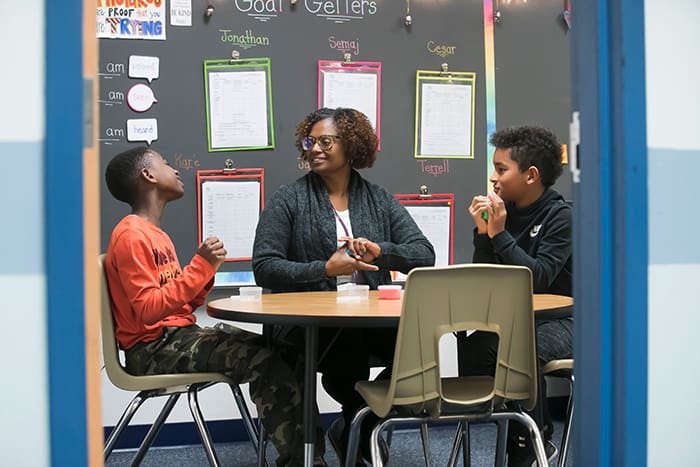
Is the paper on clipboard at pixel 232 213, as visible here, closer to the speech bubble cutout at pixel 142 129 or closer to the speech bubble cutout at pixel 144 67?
the speech bubble cutout at pixel 142 129

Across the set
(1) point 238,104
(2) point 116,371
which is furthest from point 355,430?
(1) point 238,104

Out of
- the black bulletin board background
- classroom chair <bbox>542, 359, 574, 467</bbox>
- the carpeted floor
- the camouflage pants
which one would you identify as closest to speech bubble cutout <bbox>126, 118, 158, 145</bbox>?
the black bulletin board background

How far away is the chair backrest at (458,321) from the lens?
6.28 feet

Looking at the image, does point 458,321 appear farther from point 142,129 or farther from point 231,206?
point 142,129

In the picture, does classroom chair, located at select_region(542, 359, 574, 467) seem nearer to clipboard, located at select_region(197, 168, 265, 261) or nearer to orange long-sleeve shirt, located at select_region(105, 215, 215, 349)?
orange long-sleeve shirt, located at select_region(105, 215, 215, 349)

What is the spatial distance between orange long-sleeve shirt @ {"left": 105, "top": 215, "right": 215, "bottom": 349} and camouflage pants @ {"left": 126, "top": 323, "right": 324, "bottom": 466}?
2.6 inches

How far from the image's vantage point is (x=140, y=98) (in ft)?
11.2
